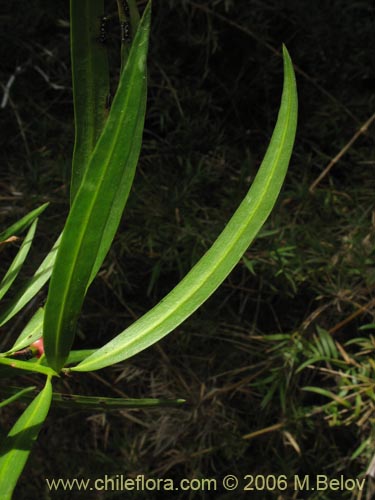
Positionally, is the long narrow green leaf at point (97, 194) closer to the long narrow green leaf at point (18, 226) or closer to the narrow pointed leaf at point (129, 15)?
the narrow pointed leaf at point (129, 15)

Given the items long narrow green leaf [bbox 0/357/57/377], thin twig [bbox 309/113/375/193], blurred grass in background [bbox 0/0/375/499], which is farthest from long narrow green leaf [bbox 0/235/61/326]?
thin twig [bbox 309/113/375/193]

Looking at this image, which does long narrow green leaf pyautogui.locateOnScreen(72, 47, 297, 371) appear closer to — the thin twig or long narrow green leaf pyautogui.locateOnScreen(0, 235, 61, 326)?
long narrow green leaf pyautogui.locateOnScreen(0, 235, 61, 326)

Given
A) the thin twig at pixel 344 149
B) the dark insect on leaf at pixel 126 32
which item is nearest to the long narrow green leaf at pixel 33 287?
the dark insect on leaf at pixel 126 32

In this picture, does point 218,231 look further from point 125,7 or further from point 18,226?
point 125,7

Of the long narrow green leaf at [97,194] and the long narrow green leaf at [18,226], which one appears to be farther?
the long narrow green leaf at [18,226]

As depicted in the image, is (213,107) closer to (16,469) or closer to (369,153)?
(369,153)

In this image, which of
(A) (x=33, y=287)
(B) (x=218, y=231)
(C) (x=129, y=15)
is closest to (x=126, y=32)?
(C) (x=129, y=15)
